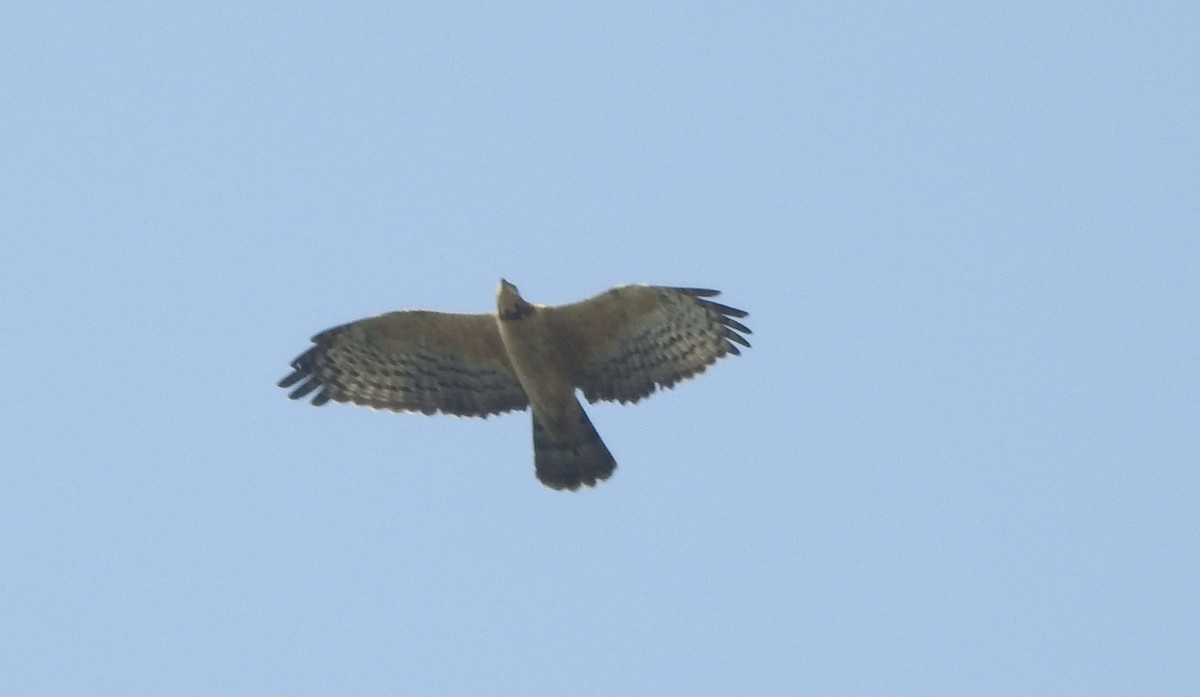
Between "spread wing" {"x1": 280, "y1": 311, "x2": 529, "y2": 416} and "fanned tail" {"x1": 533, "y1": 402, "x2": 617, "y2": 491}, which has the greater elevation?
"spread wing" {"x1": 280, "y1": 311, "x2": 529, "y2": 416}

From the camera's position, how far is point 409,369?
1546 cm

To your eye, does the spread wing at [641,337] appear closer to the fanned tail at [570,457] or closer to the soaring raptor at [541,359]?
the soaring raptor at [541,359]

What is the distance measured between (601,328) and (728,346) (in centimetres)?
99

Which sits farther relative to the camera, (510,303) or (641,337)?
(641,337)

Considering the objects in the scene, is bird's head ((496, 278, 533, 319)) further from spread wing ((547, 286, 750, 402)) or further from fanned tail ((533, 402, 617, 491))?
fanned tail ((533, 402, 617, 491))

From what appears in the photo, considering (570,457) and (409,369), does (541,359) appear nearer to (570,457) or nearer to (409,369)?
(570,457)

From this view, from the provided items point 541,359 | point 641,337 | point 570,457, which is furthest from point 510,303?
point 570,457

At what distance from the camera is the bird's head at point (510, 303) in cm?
1437

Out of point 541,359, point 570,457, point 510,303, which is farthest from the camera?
point 570,457

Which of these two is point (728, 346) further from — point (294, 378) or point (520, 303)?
point (294, 378)

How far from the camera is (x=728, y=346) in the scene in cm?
1488

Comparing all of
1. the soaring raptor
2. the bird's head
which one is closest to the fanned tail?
the soaring raptor

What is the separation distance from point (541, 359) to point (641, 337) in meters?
0.82

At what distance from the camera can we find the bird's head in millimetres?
14367
